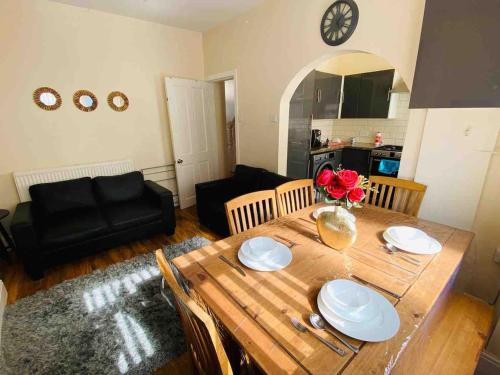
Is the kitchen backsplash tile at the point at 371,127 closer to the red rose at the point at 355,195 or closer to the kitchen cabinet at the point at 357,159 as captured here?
the kitchen cabinet at the point at 357,159

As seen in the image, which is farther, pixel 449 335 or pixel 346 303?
pixel 449 335

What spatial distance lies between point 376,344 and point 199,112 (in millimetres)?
3699

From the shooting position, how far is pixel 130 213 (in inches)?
107

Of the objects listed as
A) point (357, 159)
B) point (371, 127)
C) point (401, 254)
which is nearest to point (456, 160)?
point (401, 254)

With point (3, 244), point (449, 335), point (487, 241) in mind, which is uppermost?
point (487, 241)

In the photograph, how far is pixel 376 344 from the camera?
2.51 feet

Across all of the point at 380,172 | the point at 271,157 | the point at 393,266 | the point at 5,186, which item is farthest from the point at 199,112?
the point at 393,266

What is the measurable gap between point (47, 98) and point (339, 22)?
3.26 m

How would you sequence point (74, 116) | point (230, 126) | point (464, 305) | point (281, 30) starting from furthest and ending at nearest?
point (230, 126) < point (74, 116) < point (281, 30) < point (464, 305)

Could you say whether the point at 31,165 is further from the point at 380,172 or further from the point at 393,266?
the point at 380,172

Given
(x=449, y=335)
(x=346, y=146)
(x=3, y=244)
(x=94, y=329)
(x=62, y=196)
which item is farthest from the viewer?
(x=346, y=146)

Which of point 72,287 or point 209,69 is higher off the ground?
point 209,69

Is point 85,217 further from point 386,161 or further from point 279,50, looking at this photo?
point 386,161

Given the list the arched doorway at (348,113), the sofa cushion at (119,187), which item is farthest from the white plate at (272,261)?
the sofa cushion at (119,187)
